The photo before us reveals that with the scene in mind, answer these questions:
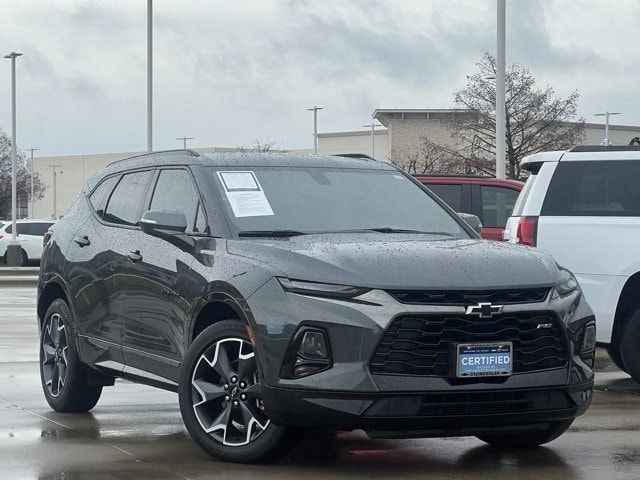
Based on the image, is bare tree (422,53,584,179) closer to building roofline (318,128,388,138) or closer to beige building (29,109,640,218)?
beige building (29,109,640,218)

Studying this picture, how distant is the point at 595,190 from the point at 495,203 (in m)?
5.79

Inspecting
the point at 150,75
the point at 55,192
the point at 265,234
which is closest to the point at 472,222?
the point at 265,234

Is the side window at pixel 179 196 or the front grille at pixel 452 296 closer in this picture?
the front grille at pixel 452 296

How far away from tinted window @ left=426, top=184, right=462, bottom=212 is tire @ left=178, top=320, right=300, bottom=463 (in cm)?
983

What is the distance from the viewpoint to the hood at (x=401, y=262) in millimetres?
6824

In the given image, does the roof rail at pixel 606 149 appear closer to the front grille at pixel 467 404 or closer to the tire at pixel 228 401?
the front grille at pixel 467 404

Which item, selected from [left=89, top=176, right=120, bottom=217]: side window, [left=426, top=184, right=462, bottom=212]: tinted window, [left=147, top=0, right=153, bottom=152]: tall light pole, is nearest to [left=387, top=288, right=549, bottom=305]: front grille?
[left=89, top=176, right=120, bottom=217]: side window

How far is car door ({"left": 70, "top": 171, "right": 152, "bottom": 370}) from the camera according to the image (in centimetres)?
861

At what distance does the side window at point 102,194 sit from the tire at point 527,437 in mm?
3077

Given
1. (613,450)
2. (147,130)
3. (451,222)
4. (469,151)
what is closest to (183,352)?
(451,222)

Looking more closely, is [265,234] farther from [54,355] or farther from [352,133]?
[352,133]

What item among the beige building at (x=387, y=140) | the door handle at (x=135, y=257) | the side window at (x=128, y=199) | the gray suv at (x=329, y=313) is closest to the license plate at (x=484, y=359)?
the gray suv at (x=329, y=313)

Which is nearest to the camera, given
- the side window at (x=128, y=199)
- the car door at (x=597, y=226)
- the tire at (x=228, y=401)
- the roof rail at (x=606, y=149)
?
the tire at (x=228, y=401)

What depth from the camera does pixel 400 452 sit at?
7863 millimetres
